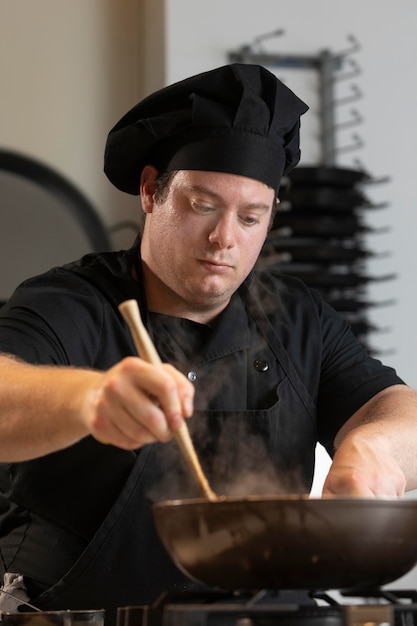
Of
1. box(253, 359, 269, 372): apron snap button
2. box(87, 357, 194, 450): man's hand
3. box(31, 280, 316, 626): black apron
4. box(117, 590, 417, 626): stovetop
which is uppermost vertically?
box(87, 357, 194, 450): man's hand

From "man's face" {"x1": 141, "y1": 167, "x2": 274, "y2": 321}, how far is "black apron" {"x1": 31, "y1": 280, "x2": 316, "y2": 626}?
29 centimetres

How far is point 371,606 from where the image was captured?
1214 millimetres

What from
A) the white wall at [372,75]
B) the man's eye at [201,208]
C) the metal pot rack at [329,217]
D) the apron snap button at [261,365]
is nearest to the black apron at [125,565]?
the apron snap button at [261,365]

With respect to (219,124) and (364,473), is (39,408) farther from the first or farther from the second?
(219,124)

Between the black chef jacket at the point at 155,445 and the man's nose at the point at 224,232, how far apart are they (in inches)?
8.0

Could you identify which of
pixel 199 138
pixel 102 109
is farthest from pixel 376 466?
pixel 102 109

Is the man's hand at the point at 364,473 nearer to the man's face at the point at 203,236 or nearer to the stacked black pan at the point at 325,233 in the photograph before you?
the man's face at the point at 203,236

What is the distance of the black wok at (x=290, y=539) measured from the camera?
1.22m

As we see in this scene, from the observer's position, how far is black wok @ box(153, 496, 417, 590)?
122 centimetres

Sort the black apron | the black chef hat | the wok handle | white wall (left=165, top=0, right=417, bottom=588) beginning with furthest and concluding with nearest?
white wall (left=165, top=0, right=417, bottom=588)
the black chef hat
the black apron
the wok handle

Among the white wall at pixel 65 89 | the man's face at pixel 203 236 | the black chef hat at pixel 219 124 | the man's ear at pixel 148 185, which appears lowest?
the man's face at pixel 203 236

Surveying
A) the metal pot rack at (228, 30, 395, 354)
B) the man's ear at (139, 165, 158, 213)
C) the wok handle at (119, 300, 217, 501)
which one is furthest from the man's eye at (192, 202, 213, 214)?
the metal pot rack at (228, 30, 395, 354)

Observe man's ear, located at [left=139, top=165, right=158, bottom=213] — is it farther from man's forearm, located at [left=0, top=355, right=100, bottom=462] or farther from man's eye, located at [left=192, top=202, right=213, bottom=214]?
man's forearm, located at [left=0, top=355, right=100, bottom=462]

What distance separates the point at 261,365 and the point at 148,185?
388 millimetres
